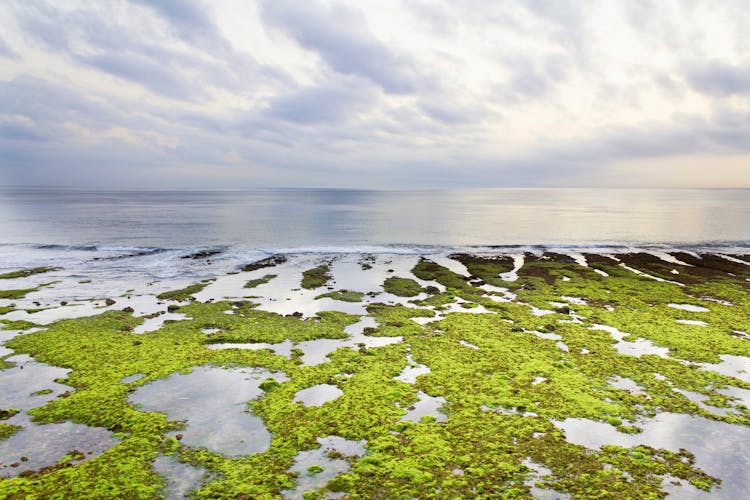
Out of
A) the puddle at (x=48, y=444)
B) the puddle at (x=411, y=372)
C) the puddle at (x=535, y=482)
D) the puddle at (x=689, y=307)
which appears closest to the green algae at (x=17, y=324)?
the puddle at (x=48, y=444)

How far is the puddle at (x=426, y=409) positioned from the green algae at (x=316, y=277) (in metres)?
18.8

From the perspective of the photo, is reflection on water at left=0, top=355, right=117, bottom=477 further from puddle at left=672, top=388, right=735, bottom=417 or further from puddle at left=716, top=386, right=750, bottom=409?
puddle at left=716, top=386, right=750, bottom=409

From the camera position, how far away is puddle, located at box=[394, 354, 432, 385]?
1446 centimetres

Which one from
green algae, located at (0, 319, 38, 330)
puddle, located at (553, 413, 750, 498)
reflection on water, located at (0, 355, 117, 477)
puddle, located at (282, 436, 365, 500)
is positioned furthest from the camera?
green algae, located at (0, 319, 38, 330)

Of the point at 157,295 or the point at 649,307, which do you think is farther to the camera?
the point at 157,295

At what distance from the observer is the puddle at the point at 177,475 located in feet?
28.9

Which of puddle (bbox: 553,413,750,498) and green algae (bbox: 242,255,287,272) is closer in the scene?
puddle (bbox: 553,413,750,498)

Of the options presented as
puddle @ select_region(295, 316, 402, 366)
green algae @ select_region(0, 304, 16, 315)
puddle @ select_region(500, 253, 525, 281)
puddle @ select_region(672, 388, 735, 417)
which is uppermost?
puddle @ select_region(672, 388, 735, 417)

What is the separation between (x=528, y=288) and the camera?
30.1 meters

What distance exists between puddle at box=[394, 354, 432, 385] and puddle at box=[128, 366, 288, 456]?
4.34 meters

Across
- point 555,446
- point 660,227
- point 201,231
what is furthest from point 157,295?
point 660,227

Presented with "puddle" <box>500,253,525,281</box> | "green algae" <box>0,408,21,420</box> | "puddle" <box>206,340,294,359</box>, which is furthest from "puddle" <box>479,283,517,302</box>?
"green algae" <box>0,408,21,420</box>

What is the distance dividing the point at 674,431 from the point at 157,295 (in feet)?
93.5

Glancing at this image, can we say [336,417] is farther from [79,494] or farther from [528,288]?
[528,288]
